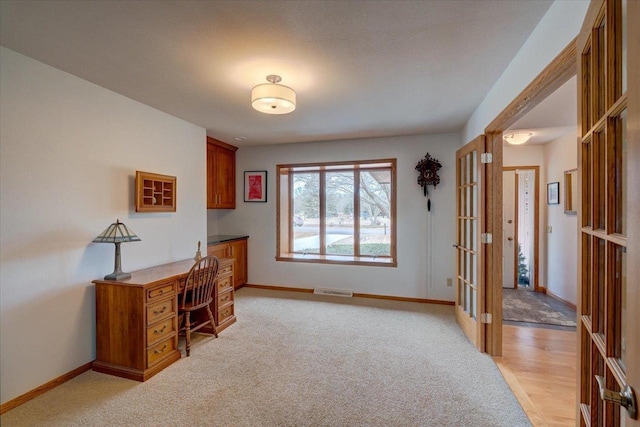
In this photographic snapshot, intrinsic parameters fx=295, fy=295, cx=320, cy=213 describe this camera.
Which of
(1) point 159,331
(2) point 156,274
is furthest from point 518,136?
(1) point 159,331

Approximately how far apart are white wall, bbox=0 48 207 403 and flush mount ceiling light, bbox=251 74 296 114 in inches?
56.2

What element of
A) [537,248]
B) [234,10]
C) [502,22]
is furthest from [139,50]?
[537,248]

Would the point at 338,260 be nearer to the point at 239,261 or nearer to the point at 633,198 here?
the point at 239,261

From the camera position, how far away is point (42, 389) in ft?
7.09

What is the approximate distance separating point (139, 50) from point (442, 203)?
3.82 metres

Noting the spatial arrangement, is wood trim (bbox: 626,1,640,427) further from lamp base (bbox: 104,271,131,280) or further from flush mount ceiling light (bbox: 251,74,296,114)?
lamp base (bbox: 104,271,131,280)

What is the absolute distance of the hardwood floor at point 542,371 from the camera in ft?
6.52

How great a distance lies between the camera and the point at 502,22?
1671 mm

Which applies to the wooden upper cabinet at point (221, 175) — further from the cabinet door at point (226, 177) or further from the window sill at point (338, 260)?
the window sill at point (338, 260)

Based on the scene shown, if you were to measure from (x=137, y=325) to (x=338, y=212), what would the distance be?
3140 mm

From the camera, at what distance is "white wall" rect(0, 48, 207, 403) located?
2.00 meters

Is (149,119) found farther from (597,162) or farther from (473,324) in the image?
(473,324)

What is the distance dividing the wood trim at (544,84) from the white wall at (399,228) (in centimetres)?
181

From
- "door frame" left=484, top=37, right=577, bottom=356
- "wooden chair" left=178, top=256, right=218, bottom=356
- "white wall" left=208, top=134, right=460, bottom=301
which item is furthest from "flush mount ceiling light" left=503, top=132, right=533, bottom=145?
"wooden chair" left=178, top=256, right=218, bottom=356
